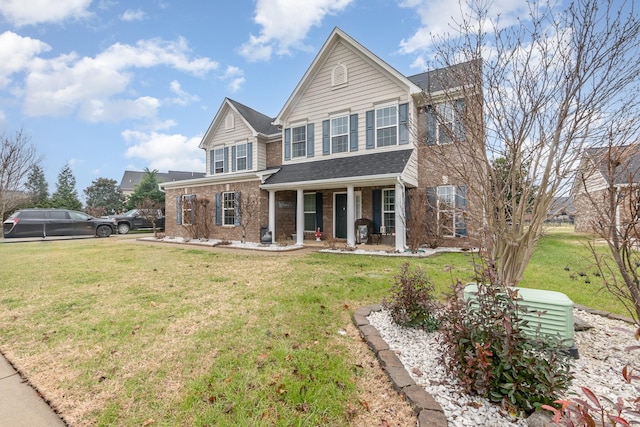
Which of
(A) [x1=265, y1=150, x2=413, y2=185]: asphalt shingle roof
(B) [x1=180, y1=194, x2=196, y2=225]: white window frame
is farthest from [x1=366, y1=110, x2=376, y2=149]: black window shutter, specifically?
(B) [x1=180, y1=194, x2=196, y2=225]: white window frame

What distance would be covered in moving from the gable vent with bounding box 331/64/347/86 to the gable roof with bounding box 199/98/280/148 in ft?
13.7

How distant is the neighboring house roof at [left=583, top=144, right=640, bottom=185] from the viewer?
219 centimetres

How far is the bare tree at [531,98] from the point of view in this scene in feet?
10.0

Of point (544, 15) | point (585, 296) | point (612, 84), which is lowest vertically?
point (585, 296)

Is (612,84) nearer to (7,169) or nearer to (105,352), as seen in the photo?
(105,352)

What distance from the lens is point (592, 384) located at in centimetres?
242

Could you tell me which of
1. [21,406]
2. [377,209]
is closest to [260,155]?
[377,209]

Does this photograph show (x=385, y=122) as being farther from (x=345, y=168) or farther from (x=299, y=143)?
(x=299, y=143)

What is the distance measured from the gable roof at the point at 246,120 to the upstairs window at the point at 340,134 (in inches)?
147

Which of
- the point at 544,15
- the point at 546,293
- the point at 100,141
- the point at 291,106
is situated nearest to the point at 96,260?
the point at 291,106

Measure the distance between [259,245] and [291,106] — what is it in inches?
274

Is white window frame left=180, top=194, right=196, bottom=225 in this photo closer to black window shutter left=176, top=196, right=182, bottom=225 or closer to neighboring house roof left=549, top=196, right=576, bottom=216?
black window shutter left=176, top=196, right=182, bottom=225

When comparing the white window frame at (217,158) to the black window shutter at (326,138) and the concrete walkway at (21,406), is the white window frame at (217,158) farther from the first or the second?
the concrete walkway at (21,406)

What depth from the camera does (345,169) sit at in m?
11.3
